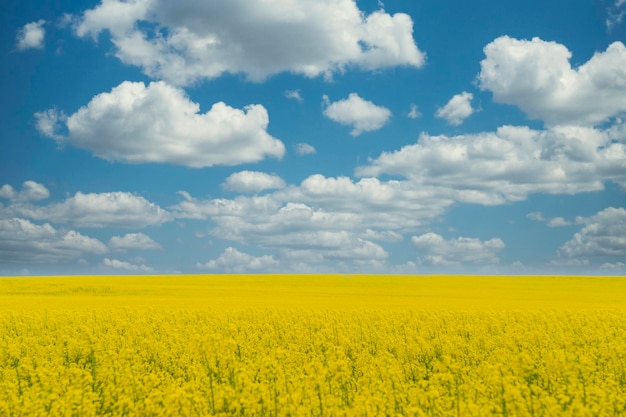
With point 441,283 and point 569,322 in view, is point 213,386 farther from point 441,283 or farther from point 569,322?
point 441,283

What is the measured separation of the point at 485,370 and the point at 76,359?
35.8ft

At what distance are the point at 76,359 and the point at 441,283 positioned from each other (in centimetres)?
4288

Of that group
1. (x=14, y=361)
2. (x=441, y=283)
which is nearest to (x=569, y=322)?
(x=14, y=361)

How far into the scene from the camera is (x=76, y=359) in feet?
50.5

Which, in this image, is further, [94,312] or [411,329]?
[94,312]

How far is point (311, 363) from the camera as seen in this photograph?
412 inches

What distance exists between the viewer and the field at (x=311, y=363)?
28.1 feet

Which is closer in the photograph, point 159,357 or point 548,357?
point 548,357

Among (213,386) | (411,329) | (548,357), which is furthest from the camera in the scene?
(411,329)

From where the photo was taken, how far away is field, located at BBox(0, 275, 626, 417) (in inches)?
338

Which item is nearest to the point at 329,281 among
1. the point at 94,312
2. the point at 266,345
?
the point at 94,312

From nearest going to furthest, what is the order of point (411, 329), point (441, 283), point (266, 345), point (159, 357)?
point (159, 357)
point (266, 345)
point (411, 329)
point (441, 283)

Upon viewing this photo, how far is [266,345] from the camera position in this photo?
54.6 ft

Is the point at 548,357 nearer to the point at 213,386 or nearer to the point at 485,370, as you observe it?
the point at 485,370
